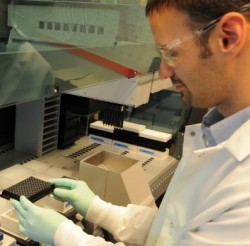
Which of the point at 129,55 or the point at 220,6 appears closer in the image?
the point at 220,6

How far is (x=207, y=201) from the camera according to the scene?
71 centimetres

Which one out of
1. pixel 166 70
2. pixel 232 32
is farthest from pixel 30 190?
pixel 232 32

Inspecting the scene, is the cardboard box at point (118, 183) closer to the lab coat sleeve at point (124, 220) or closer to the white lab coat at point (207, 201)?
the lab coat sleeve at point (124, 220)

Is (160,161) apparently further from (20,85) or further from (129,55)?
(20,85)

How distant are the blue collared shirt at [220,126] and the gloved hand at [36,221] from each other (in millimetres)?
508

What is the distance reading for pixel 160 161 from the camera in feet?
6.07

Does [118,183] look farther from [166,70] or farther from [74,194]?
[166,70]

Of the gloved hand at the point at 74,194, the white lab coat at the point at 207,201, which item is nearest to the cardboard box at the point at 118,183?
the gloved hand at the point at 74,194

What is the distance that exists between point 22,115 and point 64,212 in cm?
66

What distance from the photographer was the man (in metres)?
0.66

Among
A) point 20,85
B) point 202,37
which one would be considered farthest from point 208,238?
point 20,85

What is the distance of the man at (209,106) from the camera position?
0.66 metres

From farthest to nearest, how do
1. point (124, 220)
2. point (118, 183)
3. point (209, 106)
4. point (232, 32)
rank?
1. point (118, 183)
2. point (124, 220)
3. point (209, 106)
4. point (232, 32)

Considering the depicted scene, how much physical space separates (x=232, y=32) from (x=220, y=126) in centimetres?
24
